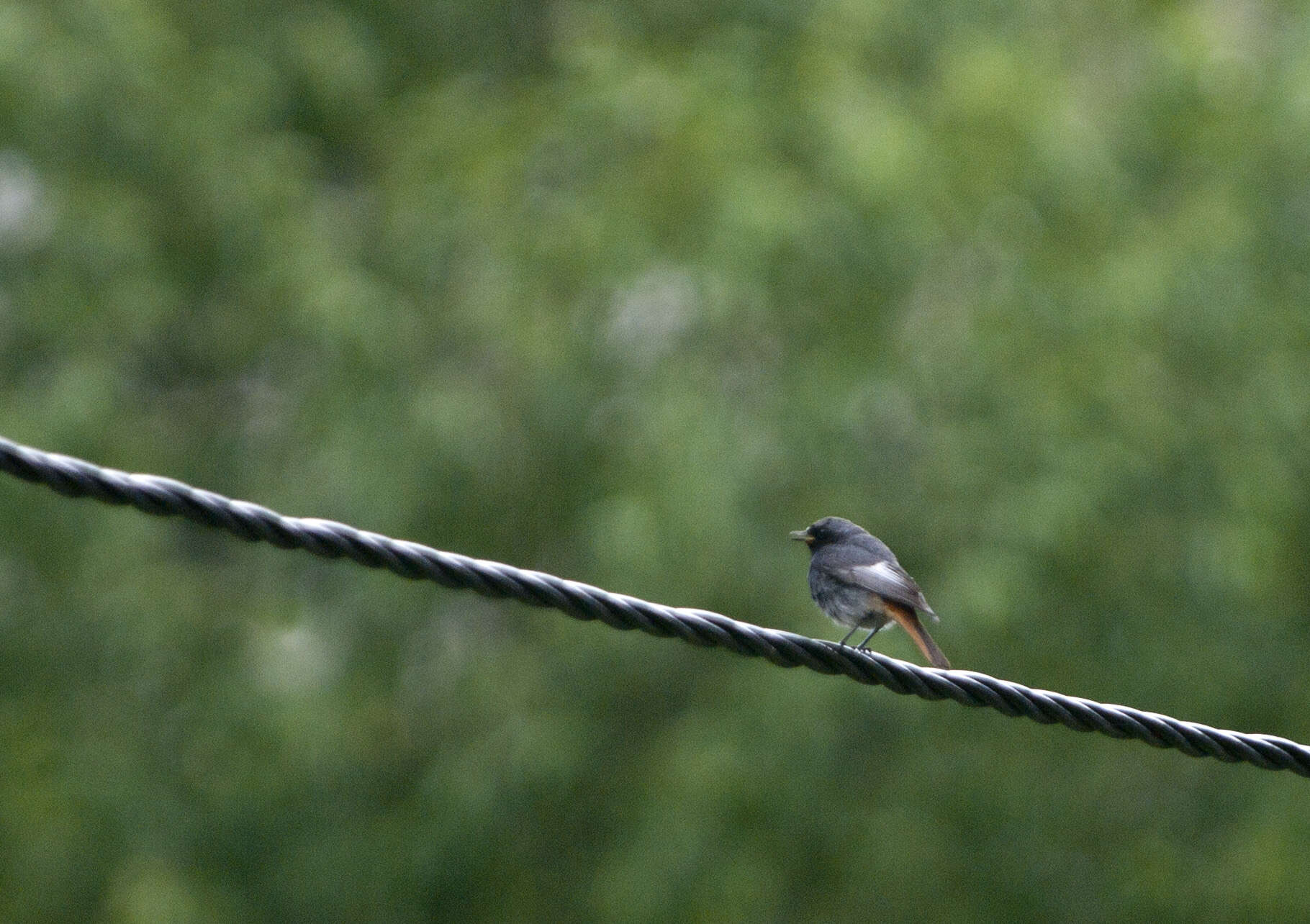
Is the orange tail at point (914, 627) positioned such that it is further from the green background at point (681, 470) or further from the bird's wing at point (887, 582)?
the green background at point (681, 470)

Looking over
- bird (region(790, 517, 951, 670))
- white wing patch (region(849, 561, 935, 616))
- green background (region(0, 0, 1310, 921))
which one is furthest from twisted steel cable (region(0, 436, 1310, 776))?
green background (region(0, 0, 1310, 921))

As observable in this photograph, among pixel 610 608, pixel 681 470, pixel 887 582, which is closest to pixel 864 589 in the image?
pixel 887 582

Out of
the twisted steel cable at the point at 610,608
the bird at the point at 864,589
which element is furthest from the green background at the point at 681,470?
the twisted steel cable at the point at 610,608

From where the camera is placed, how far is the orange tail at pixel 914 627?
5113 millimetres

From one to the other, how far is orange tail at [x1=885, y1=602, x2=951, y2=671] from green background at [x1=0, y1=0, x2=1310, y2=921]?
7.42 feet

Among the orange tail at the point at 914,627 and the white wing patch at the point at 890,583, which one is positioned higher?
the white wing patch at the point at 890,583

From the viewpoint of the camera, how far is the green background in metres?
7.96

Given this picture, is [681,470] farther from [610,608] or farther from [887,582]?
[610,608]

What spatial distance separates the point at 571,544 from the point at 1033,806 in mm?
2763

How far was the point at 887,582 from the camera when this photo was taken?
17.2 feet

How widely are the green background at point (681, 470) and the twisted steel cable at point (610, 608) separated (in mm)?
4260

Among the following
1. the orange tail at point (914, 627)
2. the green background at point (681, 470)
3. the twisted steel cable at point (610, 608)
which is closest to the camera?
the twisted steel cable at point (610, 608)

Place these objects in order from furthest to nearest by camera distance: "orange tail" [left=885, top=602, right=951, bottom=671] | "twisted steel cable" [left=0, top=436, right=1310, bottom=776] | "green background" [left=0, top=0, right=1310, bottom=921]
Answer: "green background" [left=0, top=0, right=1310, bottom=921] → "orange tail" [left=885, top=602, right=951, bottom=671] → "twisted steel cable" [left=0, top=436, right=1310, bottom=776]

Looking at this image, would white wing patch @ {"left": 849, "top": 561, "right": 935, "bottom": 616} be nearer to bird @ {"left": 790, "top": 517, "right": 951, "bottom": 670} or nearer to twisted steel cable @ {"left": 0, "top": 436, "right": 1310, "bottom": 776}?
bird @ {"left": 790, "top": 517, "right": 951, "bottom": 670}
